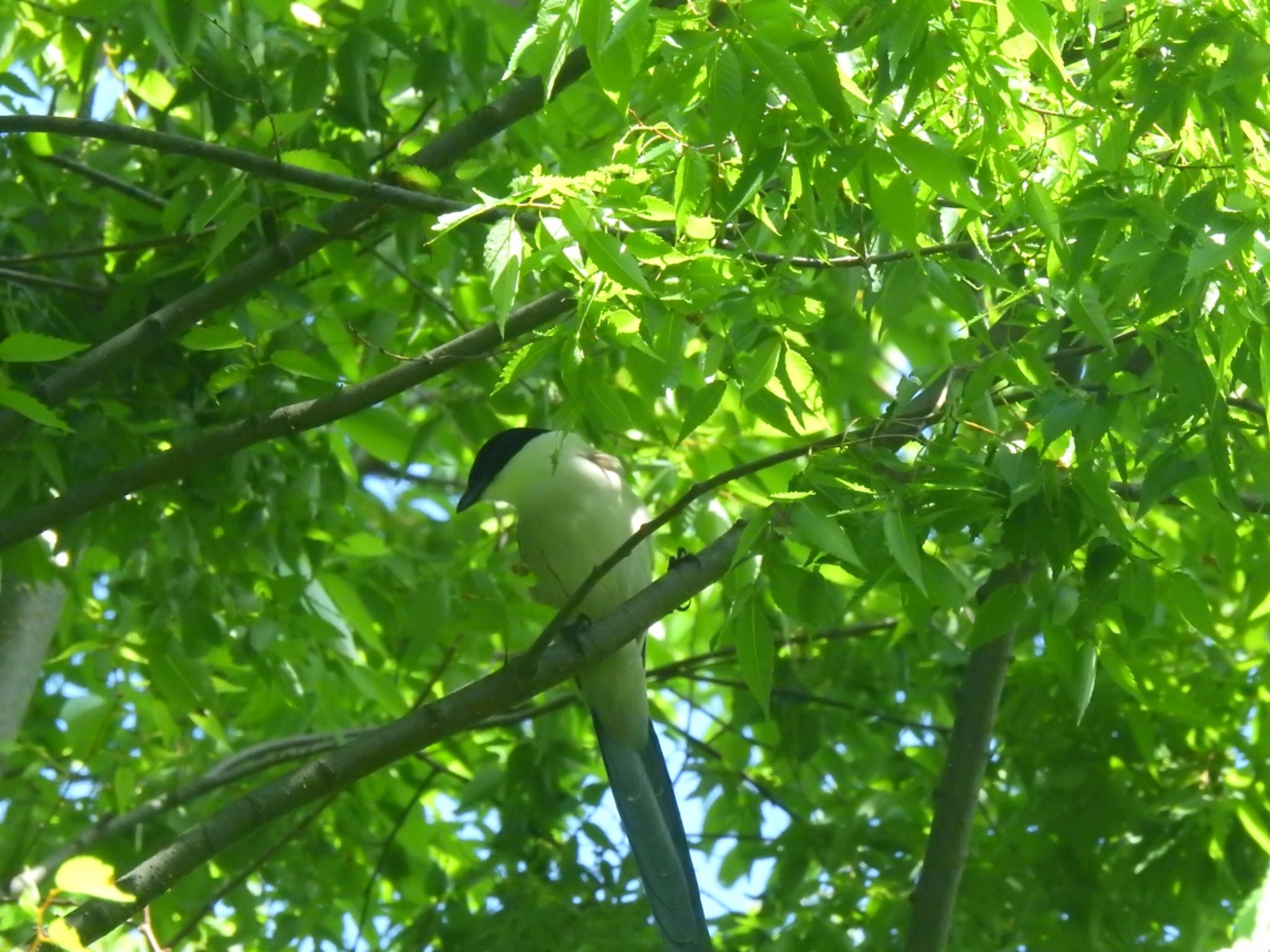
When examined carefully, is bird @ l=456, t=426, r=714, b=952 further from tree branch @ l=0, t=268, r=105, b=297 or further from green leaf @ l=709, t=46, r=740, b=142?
green leaf @ l=709, t=46, r=740, b=142

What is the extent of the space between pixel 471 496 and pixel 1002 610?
6.50 feet

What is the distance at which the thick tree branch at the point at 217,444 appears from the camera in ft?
9.02

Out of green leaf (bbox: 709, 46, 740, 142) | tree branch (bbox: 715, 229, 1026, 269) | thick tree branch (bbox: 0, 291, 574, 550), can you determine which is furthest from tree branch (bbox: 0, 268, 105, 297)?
green leaf (bbox: 709, 46, 740, 142)

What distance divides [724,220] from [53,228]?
1781 mm

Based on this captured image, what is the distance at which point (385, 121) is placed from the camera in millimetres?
3346

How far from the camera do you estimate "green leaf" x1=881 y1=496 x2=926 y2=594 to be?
1.91m

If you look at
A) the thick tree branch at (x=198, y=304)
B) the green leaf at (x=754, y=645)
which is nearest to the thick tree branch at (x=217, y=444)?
the thick tree branch at (x=198, y=304)

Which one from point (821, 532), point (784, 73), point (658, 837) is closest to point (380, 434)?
point (658, 837)

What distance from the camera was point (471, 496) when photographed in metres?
3.97

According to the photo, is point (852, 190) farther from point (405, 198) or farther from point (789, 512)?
point (405, 198)

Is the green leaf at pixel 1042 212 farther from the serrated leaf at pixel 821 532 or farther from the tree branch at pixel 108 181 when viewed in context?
the tree branch at pixel 108 181

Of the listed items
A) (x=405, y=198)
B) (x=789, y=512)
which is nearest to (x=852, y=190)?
(x=789, y=512)

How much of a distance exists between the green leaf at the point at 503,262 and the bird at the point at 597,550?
183 cm

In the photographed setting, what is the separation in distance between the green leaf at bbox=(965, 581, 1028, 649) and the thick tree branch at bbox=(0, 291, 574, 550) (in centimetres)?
92
